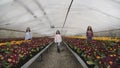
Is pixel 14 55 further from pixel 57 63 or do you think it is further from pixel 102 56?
pixel 57 63

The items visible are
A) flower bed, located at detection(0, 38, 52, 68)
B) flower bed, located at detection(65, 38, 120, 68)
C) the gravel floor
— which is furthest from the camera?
the gravel floor

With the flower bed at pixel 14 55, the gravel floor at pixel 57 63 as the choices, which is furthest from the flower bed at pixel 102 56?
the gravel floor at pixel 57 63

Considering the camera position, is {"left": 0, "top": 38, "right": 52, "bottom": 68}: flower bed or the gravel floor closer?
{"left": 0, "top": 38, "right": 52, "bottom": 68}: flower bed

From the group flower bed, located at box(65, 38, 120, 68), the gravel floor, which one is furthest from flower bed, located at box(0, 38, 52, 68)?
flower bed, located at box(65, 38, 120, 68)

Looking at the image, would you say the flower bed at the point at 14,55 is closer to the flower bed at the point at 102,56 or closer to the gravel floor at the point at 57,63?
the gravel floor at the point at 57,63

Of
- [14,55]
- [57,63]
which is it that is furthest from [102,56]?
[57,63]

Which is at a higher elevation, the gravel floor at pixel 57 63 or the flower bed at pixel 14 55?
the flower bed at pixel 14 55

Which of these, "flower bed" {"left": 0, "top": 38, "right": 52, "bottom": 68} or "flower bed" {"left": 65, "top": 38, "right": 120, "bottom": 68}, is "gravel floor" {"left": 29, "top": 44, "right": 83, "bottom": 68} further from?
"flower bed" {"left": 65, "top": 38, "right": 120, "bottom": 68}

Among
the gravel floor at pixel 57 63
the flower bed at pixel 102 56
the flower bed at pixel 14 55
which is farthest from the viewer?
the gravel floor at pixel 57 63

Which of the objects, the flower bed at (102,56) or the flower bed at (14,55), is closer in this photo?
the flower bed at (102,56)

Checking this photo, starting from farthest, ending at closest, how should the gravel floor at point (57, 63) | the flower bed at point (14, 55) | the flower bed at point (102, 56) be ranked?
the gravel floor at point (57, 63), the flower bed at point (14, 55), the flower bed at point (102, 56)

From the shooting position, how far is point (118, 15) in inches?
398

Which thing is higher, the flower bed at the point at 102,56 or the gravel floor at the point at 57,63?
the flower bed at the point at 102,56

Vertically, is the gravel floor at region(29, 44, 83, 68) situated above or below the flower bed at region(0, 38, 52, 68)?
below
